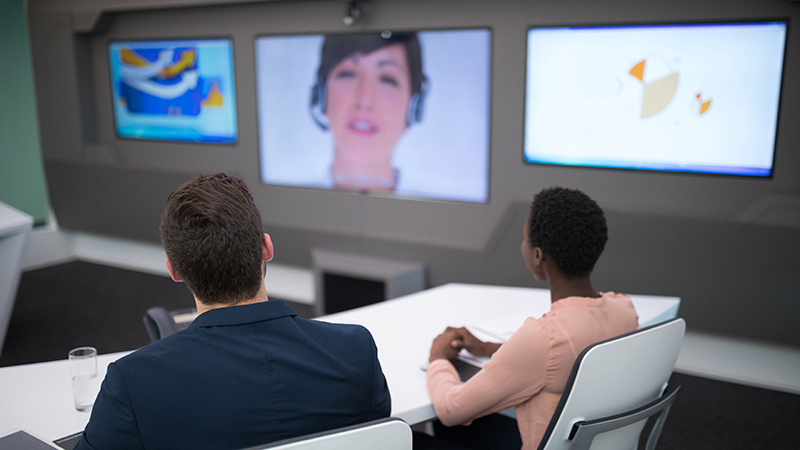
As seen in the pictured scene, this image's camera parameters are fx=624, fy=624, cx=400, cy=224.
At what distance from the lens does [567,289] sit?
156 centimetres

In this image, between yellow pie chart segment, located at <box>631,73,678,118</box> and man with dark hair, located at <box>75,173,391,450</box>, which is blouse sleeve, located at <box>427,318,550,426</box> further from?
yellow pie chart segment, located at <box>631,73,678,118</box>

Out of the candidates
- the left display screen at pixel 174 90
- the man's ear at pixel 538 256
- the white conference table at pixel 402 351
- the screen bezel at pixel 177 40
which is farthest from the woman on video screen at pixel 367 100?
the man's ear at pixel 538 256

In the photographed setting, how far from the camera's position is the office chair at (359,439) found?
3.24 ft

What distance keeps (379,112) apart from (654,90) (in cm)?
175

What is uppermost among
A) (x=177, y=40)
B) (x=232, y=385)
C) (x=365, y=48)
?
(x=177, y=40)

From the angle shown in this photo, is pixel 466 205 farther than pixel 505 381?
Yes

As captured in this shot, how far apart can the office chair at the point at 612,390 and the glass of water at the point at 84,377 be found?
1082mm

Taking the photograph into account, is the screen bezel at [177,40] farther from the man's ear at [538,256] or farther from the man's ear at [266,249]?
the man's ear at [266,249]

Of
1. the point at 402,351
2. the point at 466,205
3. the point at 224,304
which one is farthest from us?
the point at 466,205

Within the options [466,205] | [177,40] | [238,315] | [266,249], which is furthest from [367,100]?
[238,315]

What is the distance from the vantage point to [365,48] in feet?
13.7

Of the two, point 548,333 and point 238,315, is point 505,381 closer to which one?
point 548,333

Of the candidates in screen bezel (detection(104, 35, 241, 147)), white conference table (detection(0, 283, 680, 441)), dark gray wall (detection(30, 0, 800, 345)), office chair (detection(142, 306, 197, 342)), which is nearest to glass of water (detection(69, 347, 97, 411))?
white conference table (detection(0, 283, 680, 441))

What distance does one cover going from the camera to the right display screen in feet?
10.1
